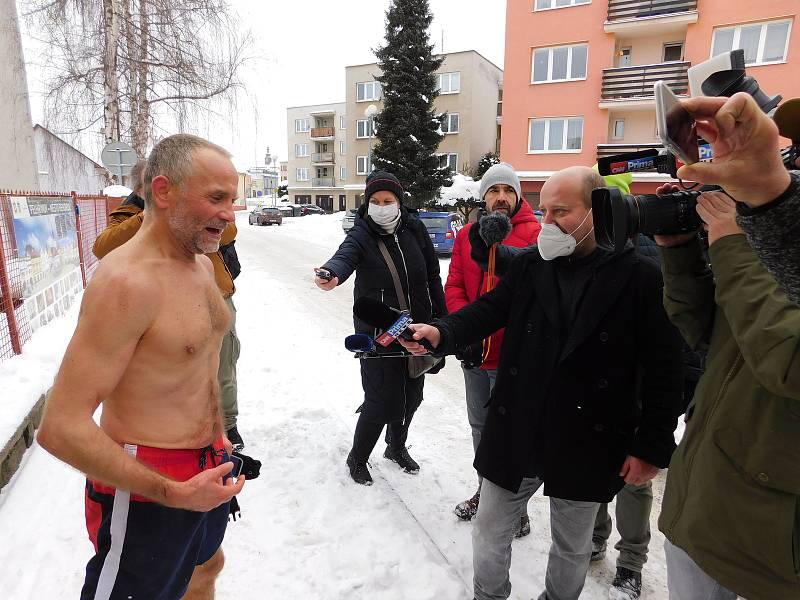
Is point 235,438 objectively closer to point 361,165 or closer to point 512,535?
point 512,535

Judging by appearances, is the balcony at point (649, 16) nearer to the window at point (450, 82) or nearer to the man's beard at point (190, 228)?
the window at point (450, 82)

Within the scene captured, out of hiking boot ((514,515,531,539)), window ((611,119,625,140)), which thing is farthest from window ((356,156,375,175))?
hiking boot ((514,515,531,539))

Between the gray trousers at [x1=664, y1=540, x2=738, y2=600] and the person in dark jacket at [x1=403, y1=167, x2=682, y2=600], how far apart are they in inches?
13.5

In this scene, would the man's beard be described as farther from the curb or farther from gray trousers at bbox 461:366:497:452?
the curb

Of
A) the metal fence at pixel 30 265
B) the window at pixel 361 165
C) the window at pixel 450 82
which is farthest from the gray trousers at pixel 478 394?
the window at pixel 361 165

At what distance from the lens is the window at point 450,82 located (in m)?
31.9

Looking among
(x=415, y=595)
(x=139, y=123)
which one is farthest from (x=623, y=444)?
(x=139, y=123)

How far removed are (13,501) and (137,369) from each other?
97.1 inches

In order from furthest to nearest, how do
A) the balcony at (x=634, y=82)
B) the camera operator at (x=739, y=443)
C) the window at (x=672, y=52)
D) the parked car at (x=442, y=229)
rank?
the window at (x=672, y=52), the balcony at (x=634, y=82), the parked car at (x=442, y=229), the camera operator at (x=739, y=443)

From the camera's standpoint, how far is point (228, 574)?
240 cm

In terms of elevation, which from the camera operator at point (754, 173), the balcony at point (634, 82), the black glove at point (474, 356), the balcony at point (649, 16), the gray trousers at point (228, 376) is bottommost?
the gray trousers at point (228, 376)

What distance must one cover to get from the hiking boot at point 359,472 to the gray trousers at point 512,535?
132cm

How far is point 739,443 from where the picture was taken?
1.24 m

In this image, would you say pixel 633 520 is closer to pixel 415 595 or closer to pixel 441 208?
pixel 415 595
